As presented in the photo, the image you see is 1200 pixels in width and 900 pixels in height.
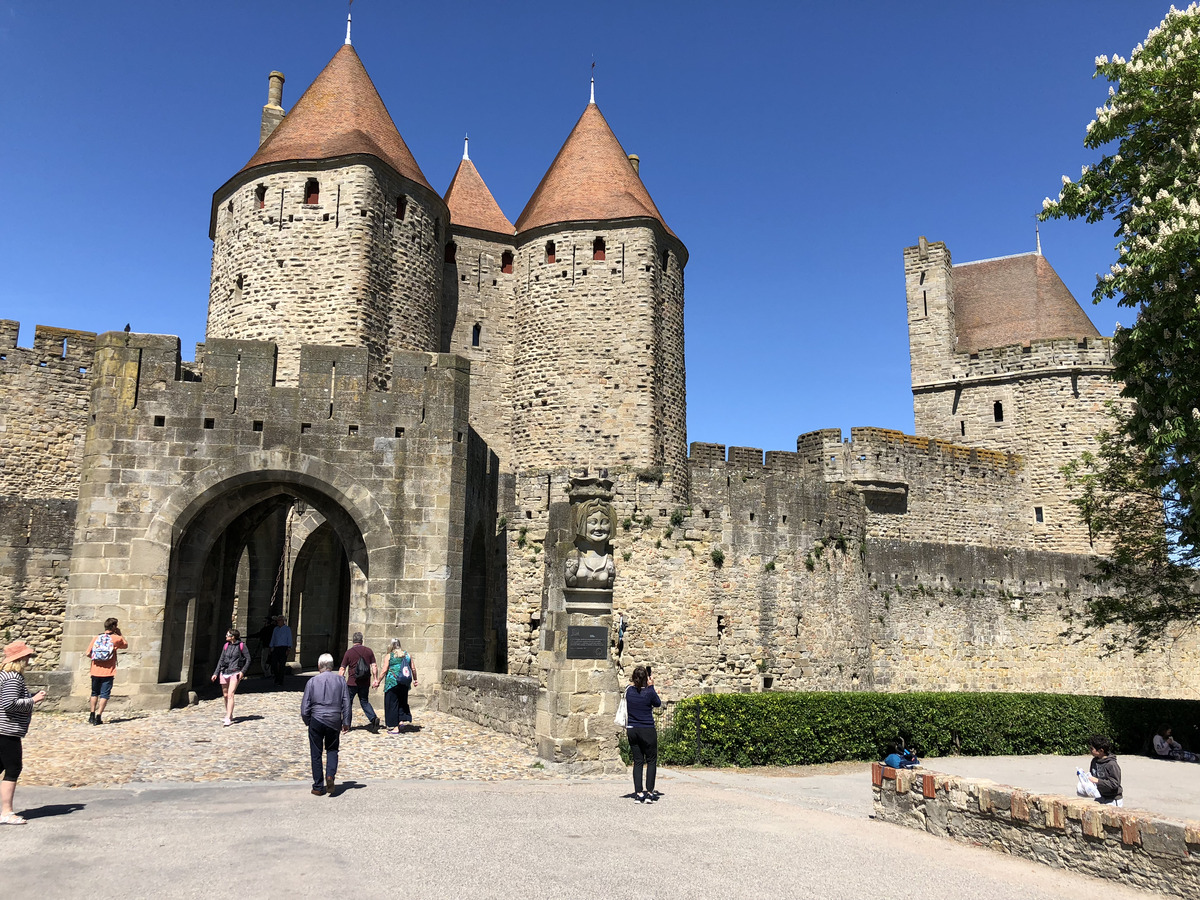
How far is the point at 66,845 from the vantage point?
6250 millimetres

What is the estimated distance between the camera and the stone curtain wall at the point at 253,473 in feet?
44.2

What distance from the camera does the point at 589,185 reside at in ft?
90.7

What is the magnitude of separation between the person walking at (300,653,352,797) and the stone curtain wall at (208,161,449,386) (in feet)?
47.0

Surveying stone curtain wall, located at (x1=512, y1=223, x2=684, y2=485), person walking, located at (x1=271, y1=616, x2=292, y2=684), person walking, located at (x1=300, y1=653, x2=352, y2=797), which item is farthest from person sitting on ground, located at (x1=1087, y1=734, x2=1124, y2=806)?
stone curtain wall, located at (x1=512, y1=223, x2=684, y2=485)

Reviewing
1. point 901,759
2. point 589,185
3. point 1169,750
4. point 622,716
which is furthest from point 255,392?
point 1169,750

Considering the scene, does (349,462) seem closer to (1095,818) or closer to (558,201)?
(1095,818)

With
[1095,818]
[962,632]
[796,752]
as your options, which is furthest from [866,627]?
[1095,818]

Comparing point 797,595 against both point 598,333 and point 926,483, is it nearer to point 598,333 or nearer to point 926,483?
point 598,333

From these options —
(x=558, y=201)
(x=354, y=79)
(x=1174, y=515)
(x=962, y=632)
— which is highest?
(x=354, y=79)

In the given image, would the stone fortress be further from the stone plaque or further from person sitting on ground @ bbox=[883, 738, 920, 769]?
person sitting on ground @ bbox=[883, 738, 920, 769]

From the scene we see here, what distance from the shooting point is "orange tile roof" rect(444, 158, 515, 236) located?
28469mm

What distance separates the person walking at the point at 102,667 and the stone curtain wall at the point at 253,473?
1.35 meters

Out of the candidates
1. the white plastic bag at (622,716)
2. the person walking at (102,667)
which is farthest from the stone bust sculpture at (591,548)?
the person walking at (102,667)

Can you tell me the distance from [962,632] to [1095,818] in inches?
601
